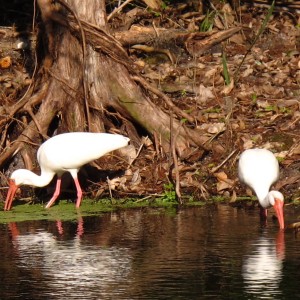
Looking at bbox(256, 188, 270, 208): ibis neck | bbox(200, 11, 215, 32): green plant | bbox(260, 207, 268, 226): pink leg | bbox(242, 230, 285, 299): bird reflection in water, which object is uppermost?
bbox(200, 11, 215, 32): green plant

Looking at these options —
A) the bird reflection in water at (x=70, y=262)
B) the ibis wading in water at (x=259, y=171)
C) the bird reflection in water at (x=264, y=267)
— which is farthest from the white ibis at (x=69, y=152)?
the bird reflection in water at (x=264, y=267)

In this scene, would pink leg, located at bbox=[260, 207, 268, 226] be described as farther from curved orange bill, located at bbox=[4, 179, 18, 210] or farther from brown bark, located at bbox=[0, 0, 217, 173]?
curved orange bill, located at bbox=[4, 179, 18, 210]

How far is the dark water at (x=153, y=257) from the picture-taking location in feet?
26.0

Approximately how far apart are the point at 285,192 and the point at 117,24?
5038 mm

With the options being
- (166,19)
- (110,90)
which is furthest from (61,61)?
(166,19)

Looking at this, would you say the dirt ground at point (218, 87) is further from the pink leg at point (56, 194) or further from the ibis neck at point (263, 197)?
the ibis neck at point (263, 197)

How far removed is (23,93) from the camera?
46.1ft

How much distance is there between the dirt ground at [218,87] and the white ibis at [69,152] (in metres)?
0.48

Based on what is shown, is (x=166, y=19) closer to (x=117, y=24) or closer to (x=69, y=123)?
(x=117, y=24)

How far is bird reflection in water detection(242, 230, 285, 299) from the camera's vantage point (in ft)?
25.9

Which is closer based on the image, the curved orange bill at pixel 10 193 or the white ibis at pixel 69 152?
the curved orange bill at pixel 10 193

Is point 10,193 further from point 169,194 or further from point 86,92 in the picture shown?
point 169,194

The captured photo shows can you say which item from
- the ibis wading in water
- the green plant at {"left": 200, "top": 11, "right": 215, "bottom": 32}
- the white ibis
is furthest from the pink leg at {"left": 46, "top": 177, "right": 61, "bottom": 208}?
the green plant at {"left": 200, "top": 11, "right": 215, "bottom": 32}

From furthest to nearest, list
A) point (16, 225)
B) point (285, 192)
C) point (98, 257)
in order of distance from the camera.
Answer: point (285, 192), point (16, 225), point (98, 257)
